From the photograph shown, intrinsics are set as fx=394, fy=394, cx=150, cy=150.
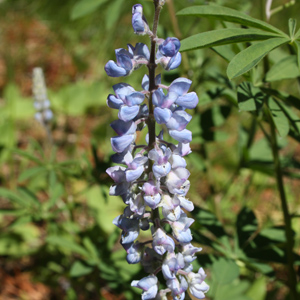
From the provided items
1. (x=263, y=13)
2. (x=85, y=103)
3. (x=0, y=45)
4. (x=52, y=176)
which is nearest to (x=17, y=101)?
(x=85, y=103)

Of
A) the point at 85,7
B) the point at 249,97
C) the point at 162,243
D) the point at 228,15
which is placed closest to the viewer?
the point at 162,243

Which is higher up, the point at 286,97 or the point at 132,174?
the point at 286,97

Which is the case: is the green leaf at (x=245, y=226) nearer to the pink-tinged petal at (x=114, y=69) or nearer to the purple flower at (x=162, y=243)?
the purple flower at (x=162, y=243)

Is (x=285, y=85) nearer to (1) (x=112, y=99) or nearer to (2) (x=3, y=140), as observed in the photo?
(2) (x=3, y=140)

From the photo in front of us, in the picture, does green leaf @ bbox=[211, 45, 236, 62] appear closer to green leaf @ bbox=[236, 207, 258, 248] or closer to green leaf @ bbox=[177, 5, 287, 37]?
green leaf @ bbox=[177, 5, 287, 37]

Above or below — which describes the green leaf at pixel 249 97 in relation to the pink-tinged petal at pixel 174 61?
below

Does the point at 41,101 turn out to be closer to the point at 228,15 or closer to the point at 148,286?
the point at 228,15

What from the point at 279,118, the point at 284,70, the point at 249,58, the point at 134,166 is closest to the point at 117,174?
the point at 134,166

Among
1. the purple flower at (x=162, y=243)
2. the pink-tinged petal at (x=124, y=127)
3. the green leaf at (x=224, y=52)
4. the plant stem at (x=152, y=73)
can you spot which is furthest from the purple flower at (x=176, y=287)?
the green leaf at (x=224, y=52)
